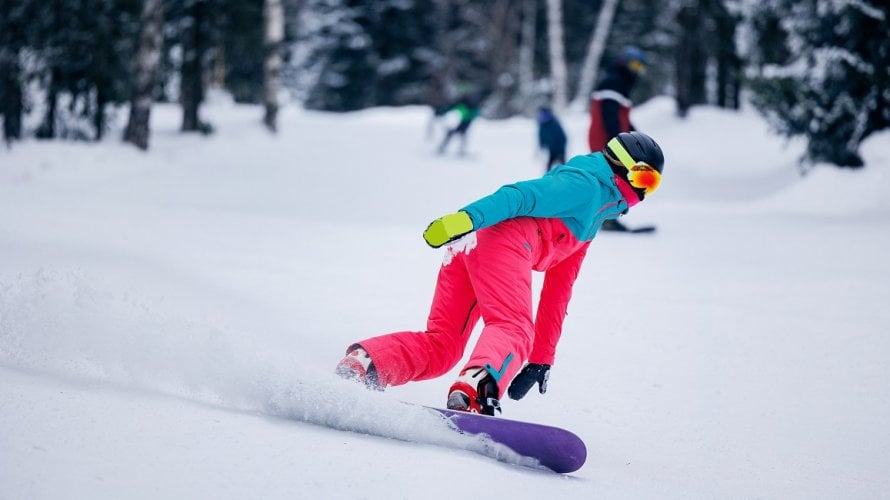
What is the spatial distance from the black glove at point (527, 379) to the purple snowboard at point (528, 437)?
1.54ft

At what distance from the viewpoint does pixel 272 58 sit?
17641mm

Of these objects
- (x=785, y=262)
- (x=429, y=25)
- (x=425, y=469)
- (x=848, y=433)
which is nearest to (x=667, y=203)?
(x=785, y=262)

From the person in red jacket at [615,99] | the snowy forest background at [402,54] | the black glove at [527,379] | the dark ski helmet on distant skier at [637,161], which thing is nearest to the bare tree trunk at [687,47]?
the snowy forest background at [402,54]

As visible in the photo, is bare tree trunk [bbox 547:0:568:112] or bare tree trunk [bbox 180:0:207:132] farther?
bare tree trunk [bbox 547:0:568:112]

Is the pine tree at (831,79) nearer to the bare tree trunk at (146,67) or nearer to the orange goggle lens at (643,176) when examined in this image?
the orange goggle lens at (643,176)

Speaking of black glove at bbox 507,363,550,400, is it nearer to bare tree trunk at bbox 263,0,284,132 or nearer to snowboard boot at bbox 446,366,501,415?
snowboard boot at bbox 446,366,501,415

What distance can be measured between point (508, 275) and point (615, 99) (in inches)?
238

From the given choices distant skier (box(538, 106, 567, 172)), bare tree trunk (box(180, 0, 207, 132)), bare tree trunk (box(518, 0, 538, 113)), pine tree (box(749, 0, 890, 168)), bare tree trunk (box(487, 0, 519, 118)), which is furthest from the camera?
bare tree trunk (box(518, 0, 538, 113))

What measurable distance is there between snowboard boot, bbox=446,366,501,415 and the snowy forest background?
979cm

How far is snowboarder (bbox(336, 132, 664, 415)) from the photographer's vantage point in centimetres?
300

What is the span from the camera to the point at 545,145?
1255 centimetres

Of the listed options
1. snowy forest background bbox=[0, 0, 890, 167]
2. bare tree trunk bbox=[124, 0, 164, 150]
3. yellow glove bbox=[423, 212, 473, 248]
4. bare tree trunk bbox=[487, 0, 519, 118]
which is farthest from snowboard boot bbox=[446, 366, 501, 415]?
bare tree trunk bbox=[487, 0, 519, 118]

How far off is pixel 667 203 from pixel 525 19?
2323cm

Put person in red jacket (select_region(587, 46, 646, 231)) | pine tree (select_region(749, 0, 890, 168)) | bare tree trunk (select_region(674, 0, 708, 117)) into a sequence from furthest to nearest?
bare tree trunk (select_region(674, 0, 708, 117))
pine tree (select_region(749, 0, 890, 168))
person in red jacket (select_region(587, 46, 646, 231))
